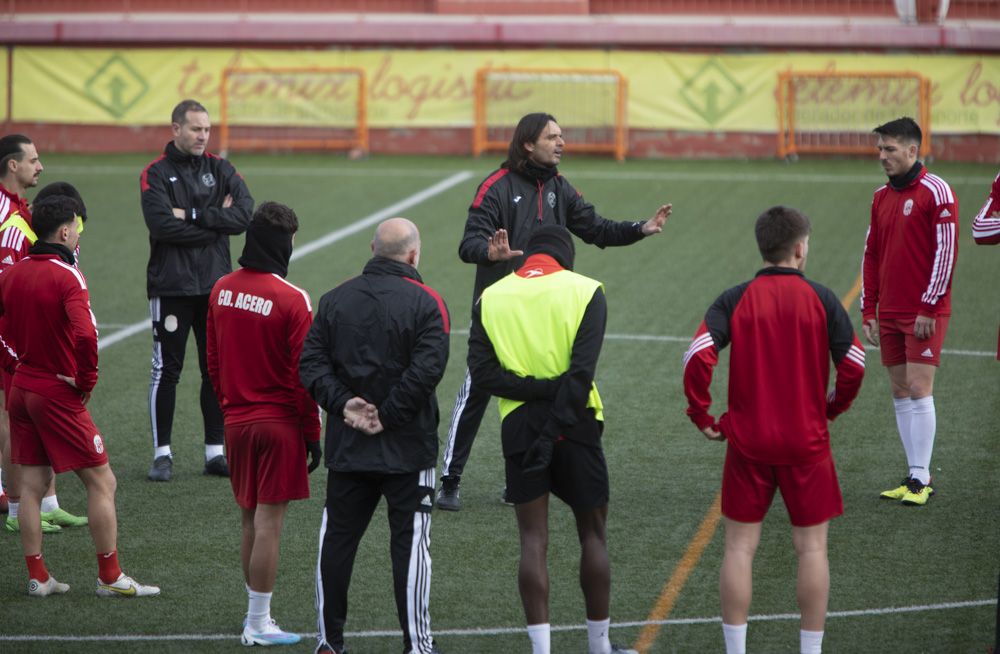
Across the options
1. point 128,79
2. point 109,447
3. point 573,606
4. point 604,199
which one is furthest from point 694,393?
point 128,79

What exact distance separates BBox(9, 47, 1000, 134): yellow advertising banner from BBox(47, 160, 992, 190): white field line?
178 cm

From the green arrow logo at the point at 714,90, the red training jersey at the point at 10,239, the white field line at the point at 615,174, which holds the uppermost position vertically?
the green arrow logo at the point at 714,90

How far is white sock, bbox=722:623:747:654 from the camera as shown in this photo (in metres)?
5.39

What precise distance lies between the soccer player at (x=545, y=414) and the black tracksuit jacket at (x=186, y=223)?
335cm

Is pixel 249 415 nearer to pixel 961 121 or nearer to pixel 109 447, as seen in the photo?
pixel 109 447

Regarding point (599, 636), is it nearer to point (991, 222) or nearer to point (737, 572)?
point (737, 572)

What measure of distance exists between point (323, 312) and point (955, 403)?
5.99m

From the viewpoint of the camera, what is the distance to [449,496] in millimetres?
7902

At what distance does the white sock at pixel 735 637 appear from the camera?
5.39 metres

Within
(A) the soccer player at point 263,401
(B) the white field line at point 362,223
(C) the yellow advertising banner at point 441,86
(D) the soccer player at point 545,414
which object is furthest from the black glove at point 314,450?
(C) the yellow advertising banner at point 441,86

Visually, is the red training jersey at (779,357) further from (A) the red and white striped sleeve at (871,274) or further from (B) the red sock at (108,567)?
(B) the red sock at (108,567)

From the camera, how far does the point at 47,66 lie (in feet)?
77.5

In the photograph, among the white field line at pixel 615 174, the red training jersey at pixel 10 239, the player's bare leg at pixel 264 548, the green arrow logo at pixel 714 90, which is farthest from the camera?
the green arrow logo at pixel 714 90

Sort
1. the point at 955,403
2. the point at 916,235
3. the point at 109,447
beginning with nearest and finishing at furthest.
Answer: the point at 916,235 → the point at 109,447 → the point at 955,403
